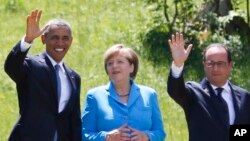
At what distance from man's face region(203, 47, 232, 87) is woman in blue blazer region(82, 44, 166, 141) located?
567 millimetres

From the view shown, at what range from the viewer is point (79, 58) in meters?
12.8

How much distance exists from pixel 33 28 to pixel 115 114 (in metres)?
1.04

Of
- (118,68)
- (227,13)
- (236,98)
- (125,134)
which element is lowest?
(125,134)

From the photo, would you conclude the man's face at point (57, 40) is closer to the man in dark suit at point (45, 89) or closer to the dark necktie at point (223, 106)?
the man in dark suit at point (45, 89)

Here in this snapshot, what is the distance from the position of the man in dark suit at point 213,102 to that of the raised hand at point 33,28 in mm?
1182

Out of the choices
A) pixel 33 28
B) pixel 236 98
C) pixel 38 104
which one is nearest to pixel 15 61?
pixel 33 28

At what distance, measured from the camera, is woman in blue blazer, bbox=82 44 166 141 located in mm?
6984

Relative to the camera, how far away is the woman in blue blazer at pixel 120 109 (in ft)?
22.9

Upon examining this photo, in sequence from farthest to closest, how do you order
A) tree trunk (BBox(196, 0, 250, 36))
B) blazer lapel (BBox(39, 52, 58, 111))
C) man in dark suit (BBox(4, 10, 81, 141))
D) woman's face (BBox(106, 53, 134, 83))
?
tree trunk (BBox(196, 0, 250, 36)), woman's face (BBox(106, 53, 134, 83)), blazer lapel (BBox(39, 52, 58, 111)), man in dark suit (BBox(4, 10, 81, 141))

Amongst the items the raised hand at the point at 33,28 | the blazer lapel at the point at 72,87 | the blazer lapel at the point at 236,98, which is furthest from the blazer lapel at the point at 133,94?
the raised hand at the point at 33,28

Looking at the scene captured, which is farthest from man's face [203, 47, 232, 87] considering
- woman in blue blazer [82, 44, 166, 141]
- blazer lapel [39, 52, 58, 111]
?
blazer lapel [39, 52, 58, 111]

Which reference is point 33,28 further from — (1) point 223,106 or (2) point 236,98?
(2) point 236,98

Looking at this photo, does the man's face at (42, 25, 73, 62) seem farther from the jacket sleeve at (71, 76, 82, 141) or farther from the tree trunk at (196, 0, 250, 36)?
the tree trunk at (196, 0, 250, 36)

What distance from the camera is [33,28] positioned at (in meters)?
6.64
